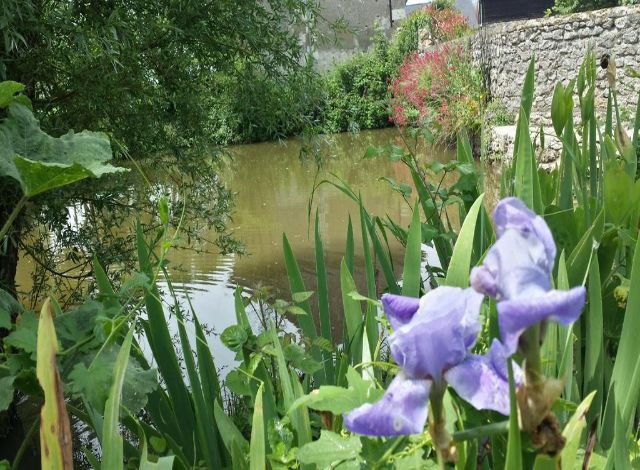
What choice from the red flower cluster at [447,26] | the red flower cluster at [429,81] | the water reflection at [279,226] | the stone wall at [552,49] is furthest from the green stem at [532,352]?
the red flower cluster at [447,26]

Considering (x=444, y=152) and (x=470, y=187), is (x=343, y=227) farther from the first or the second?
(x=470, y=187)

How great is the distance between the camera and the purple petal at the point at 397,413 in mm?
393

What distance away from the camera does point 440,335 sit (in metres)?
0.40

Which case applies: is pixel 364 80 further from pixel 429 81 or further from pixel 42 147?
pixel 42 147

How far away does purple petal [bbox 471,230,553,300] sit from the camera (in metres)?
0.34

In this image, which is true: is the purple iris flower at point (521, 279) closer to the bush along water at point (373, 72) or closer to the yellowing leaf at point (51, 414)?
the yellowing leaf at point (51, 414)

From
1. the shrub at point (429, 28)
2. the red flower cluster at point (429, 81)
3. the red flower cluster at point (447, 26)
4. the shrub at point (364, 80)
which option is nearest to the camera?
the red flower cluster at point (429, 81)

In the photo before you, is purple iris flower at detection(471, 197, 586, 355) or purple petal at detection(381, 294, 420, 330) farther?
purple petal at detection(381, 294, 420, 330)

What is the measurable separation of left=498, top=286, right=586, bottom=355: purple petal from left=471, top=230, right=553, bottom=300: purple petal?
0.04 feet

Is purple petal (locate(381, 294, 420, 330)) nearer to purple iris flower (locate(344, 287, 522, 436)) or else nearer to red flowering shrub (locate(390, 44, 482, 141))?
purple iris flower (locate(344, 287, 522, 436))

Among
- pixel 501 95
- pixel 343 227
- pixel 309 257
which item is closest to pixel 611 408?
pixel 309 257

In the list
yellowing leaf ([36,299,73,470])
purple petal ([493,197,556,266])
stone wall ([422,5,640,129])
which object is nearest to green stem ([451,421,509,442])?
purple petal ([493,197,556,266])

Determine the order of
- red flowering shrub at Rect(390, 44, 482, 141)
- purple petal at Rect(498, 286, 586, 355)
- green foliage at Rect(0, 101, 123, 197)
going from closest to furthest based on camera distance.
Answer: purple petal at Rect(498, 286, 586, 355) → green foliage at Rect(0, 101, 123, 197) → red flowering shrub at Rect(390, 44, 482, 141)

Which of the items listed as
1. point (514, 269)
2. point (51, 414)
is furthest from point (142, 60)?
point (514, 269)
